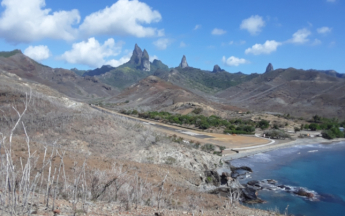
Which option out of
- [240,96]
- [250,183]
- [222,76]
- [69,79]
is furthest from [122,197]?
[222,76]

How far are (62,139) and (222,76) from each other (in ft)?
553

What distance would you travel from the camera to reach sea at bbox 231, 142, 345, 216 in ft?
51.3

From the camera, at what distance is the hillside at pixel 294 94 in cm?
6900

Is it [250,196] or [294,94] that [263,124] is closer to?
[250,196]

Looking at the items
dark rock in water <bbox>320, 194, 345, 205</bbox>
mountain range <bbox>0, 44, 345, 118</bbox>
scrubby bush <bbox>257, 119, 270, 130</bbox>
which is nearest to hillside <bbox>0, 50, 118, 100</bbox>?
mountain range <bbox>0, 44, 345, 118</bbox>

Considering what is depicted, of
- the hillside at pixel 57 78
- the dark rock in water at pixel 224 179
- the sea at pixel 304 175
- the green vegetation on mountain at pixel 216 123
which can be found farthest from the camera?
the hillside at pixel 57 78

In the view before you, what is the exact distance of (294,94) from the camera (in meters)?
90.4

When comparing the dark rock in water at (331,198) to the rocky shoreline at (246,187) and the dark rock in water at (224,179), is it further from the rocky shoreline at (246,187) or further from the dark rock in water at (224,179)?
the dark rock in water at (224,179)

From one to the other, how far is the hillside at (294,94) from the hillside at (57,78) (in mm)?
60073

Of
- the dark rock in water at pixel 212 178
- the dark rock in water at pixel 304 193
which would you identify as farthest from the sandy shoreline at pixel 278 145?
the dark rock in water at pixel 304 193

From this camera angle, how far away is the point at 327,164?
2630cm

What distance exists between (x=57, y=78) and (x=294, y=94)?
340 feet

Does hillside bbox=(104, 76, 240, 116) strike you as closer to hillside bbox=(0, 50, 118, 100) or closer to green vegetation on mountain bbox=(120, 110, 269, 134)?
green vegetation on mountain bbox=(120, 110, 269, 134)

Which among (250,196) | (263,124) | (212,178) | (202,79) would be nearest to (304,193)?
(250,196)
